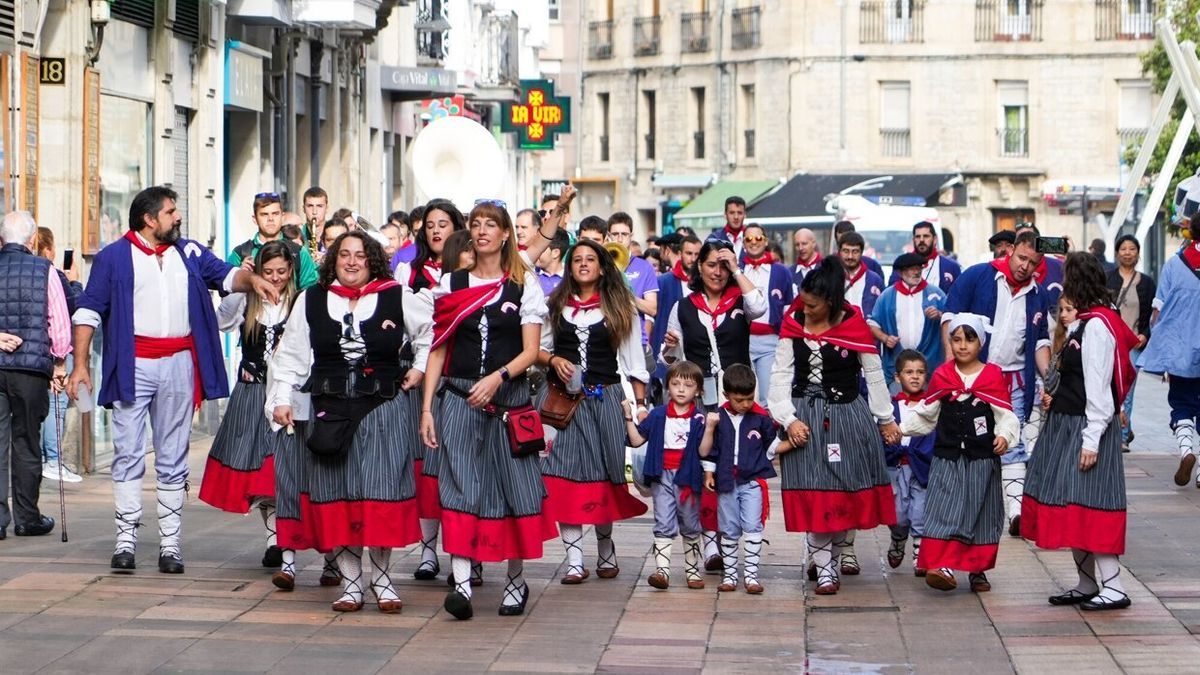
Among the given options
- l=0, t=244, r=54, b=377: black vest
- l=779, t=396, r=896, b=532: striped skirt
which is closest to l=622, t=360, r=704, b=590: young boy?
l=779, t=396, r=896, b=532: striped skirt

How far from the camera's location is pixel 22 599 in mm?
10695

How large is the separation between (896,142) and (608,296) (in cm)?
5148

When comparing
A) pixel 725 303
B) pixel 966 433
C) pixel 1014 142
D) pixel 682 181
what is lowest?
pixel 966 433

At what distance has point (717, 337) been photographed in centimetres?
1269

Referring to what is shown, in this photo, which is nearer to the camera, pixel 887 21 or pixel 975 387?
pixel 975 387

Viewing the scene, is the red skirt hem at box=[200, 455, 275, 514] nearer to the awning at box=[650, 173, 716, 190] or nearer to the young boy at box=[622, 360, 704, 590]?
the young boy at box=[622, 360, 704, 590]

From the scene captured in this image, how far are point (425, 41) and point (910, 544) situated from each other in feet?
81.0

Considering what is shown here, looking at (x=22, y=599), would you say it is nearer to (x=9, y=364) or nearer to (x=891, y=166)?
(x=9, y=364)

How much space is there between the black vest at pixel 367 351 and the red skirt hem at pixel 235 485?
4.62 ft

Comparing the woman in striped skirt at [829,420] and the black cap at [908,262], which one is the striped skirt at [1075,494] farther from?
the black cap at [908,262]

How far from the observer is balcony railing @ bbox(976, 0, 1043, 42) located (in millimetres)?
61406

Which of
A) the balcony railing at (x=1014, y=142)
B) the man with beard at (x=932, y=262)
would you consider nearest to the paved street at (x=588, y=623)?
the man with beard at (x=932, y=262)

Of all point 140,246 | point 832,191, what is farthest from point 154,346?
point 832,191

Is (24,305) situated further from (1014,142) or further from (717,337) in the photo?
(1014,142)
